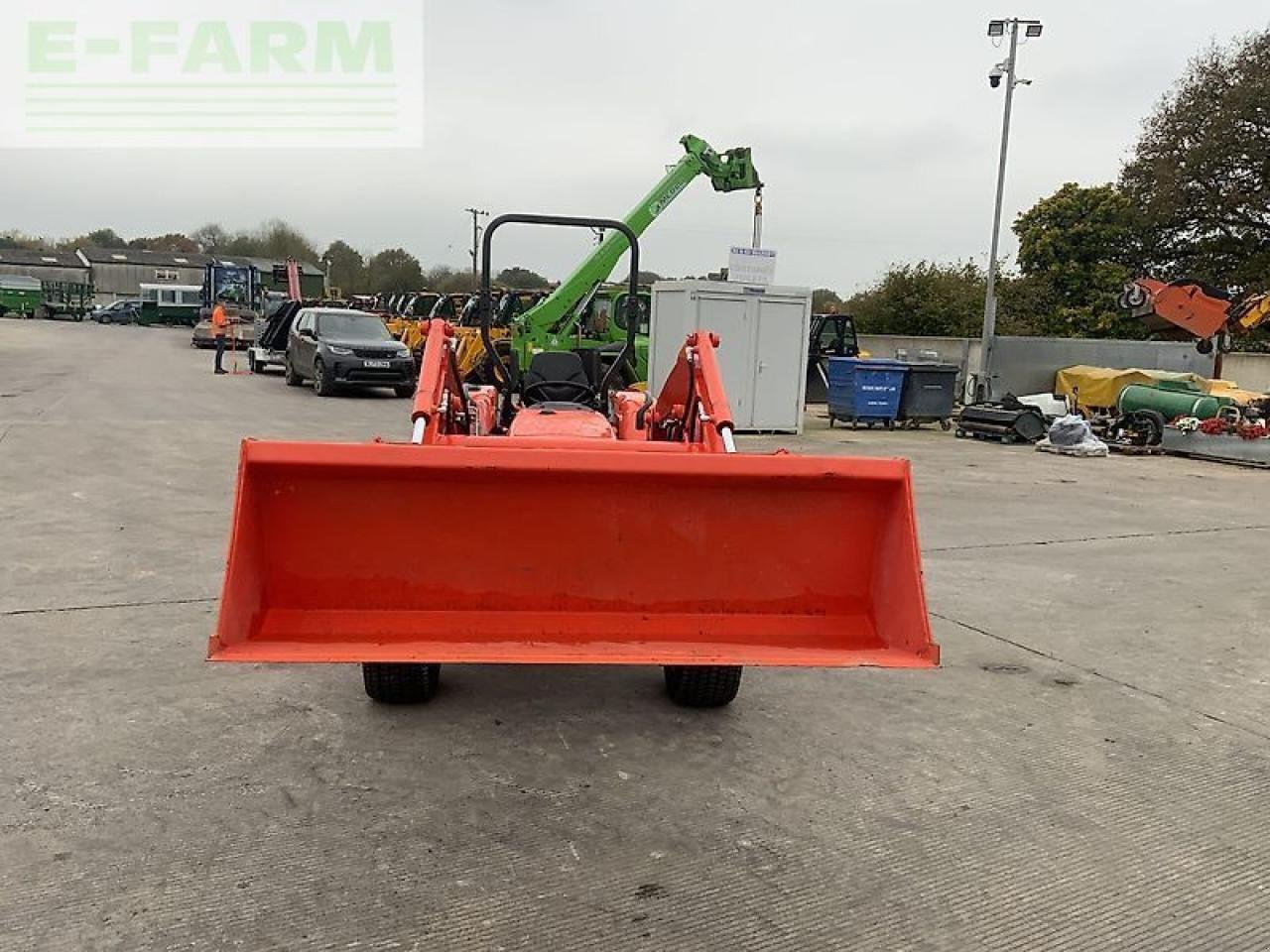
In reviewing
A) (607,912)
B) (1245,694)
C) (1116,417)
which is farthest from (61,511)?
(1116,417)

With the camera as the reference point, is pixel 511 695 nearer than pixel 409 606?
No

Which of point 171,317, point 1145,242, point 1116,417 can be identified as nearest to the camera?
point 1116,417

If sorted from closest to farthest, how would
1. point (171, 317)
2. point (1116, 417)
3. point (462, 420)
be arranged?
point (462, 420)
point (1116, 417)
point (171, 317)

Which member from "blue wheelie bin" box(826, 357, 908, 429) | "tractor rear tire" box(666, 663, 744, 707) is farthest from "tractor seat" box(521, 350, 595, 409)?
"blue wheelie bin" box(826, 357, 908, 429)

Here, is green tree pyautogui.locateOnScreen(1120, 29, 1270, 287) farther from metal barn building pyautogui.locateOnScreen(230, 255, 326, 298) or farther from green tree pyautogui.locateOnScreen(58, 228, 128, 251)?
green tree pyautogui.locateOnScreen(58, 228, 128, 251)

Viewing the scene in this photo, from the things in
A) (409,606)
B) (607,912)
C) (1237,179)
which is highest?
(1237,179)

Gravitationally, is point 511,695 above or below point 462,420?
below

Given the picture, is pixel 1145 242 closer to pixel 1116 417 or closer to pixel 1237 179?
pixel 1237 179

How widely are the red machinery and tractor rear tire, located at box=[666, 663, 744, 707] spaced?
14.2m

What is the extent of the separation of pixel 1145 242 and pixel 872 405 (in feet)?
71.0

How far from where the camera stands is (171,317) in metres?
56.3

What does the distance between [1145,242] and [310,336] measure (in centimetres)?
2780

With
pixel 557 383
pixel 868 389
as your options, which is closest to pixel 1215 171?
pixel 868 389

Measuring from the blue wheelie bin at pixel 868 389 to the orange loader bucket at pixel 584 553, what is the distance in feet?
45.1
